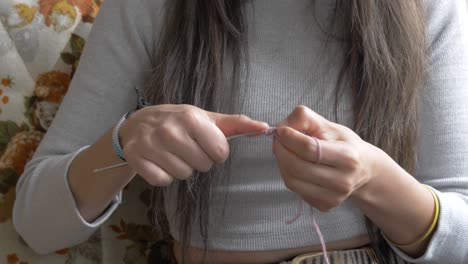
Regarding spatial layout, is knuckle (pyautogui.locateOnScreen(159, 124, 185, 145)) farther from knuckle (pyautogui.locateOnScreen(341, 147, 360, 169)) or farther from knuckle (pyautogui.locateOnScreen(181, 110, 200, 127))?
knuckle (pyautogui.locateOnScreen(341, 147, 360, 169))

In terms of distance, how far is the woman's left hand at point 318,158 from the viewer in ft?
1.84

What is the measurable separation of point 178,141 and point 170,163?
0.09 ft

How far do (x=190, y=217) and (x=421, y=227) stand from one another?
30cm

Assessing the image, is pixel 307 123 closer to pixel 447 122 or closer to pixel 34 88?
pixel 447 122

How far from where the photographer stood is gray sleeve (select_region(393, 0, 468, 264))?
76 centimetres

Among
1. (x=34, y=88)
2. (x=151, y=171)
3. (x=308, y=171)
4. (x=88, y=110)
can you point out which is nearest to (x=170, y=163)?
(x=151, y=171)

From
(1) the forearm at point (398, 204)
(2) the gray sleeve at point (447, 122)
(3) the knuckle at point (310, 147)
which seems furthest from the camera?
(2) the gray sleeve at point (447, 122)

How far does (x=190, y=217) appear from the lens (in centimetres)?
79

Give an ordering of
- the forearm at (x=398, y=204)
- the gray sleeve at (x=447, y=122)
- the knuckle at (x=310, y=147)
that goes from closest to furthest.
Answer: the knuckle at (x=310, y=147) < the forearm at (x=398, y=204) < the gray sleeve at (x=447, y=122)

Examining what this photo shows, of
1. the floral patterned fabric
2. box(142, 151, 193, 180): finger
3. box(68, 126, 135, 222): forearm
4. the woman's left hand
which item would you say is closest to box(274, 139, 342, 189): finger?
the woman's left hand

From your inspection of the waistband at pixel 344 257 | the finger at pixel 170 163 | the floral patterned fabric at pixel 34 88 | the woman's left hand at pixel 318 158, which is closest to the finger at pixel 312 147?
the woman's left hand at pixel 318 158

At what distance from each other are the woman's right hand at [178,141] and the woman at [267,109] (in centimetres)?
11

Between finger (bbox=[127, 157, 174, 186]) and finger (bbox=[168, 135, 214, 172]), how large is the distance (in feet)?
0.08

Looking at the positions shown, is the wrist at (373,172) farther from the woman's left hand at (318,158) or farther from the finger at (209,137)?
the finger at (209,137)
